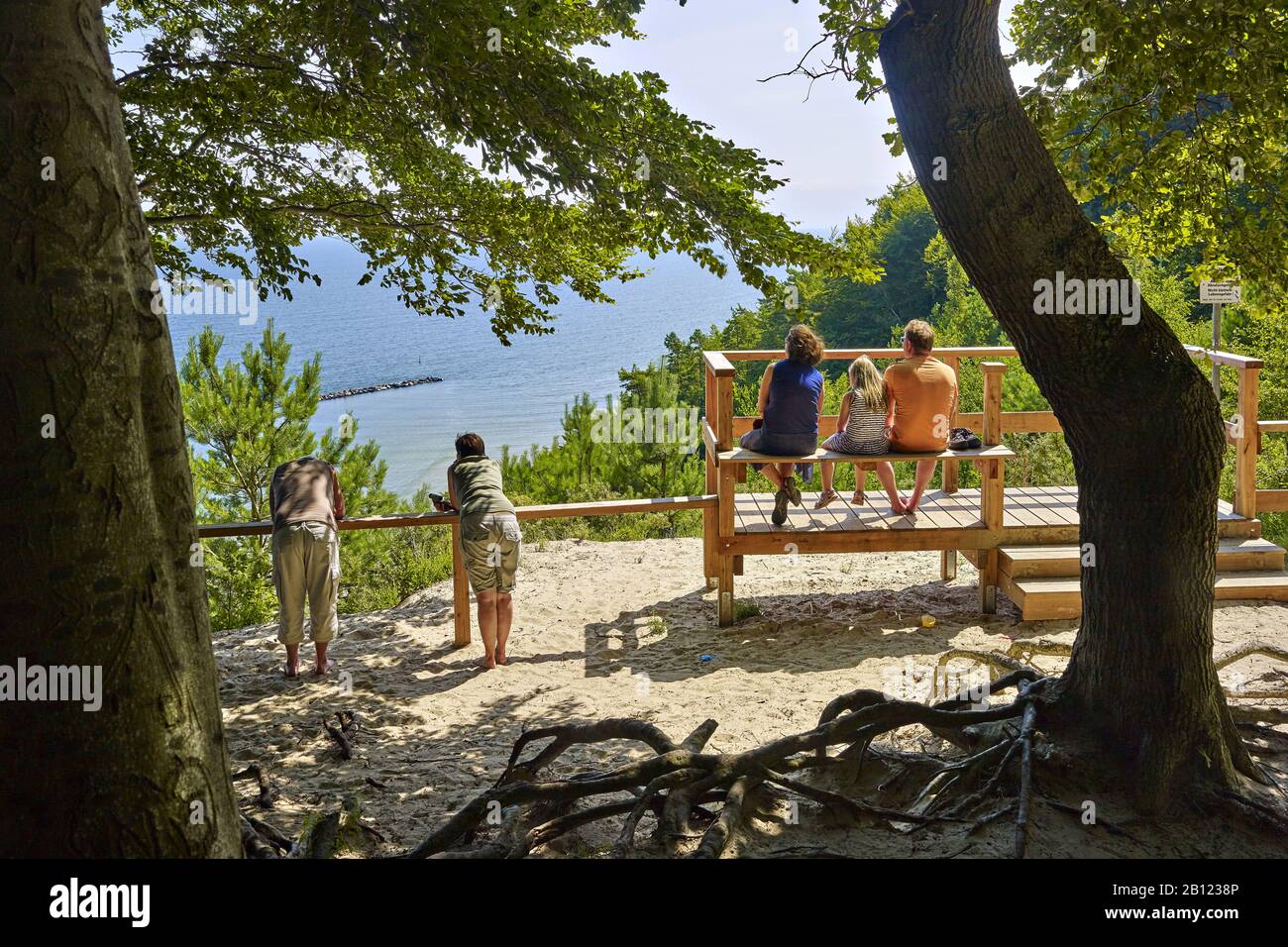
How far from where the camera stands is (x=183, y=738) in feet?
10.3

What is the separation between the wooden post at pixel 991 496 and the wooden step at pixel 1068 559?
123 mm

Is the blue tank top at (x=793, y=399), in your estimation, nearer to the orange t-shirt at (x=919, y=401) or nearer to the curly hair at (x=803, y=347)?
the curly hair at (x=803, y=347)

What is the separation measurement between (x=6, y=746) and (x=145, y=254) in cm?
141

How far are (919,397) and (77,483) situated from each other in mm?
6727

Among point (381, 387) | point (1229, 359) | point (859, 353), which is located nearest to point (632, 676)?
point (859, 353)

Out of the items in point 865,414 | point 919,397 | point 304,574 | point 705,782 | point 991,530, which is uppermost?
point 919,397

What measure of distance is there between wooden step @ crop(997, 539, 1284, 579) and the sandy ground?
411 mm

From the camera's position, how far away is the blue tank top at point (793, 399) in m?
8.58

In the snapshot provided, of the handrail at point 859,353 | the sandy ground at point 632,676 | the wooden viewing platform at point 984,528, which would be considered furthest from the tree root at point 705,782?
the handrail at point 859,353

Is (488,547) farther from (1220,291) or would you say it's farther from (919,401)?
(1220,291)

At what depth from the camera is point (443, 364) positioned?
128 meters

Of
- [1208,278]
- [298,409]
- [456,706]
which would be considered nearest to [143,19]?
[456,706]

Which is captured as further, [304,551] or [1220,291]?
[1220,291]
